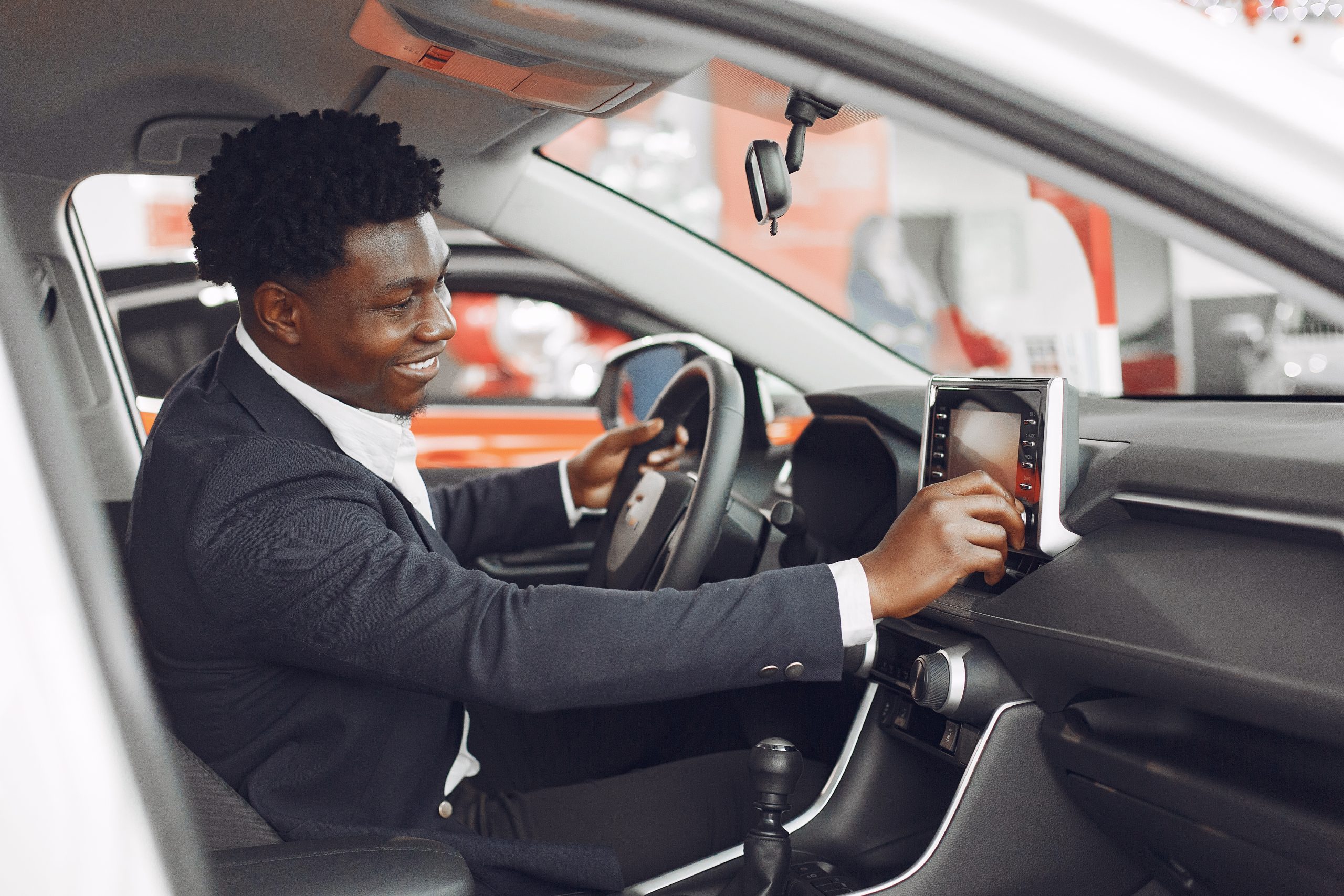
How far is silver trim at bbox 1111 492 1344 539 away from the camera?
933mm

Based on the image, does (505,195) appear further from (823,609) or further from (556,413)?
(556,413)

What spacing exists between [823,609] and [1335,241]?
56cm

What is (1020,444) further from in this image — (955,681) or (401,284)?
(401,284)

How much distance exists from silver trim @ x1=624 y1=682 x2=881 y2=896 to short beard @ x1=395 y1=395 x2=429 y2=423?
2.23 ft

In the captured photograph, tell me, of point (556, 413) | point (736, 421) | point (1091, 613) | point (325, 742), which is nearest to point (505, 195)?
point (736, 421)

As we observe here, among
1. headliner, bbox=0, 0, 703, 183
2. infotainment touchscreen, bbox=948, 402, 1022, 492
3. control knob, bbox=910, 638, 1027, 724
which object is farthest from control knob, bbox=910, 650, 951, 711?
headliner, bbox=0, 0, 703, 183

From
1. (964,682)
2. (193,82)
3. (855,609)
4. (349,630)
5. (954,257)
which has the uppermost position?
(193,82)

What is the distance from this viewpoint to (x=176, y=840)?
567mm

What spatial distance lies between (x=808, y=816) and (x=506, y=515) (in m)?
0.74

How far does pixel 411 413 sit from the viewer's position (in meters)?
1.41

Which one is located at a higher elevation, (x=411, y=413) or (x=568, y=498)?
(x=411, y=413)

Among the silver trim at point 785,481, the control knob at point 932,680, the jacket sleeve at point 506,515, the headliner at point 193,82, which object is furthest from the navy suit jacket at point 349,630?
the silver trim at point 785,481

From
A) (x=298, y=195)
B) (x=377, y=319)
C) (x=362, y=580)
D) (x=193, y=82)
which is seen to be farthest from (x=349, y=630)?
(x=193, y=82)

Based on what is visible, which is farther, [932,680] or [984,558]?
[932,680]
